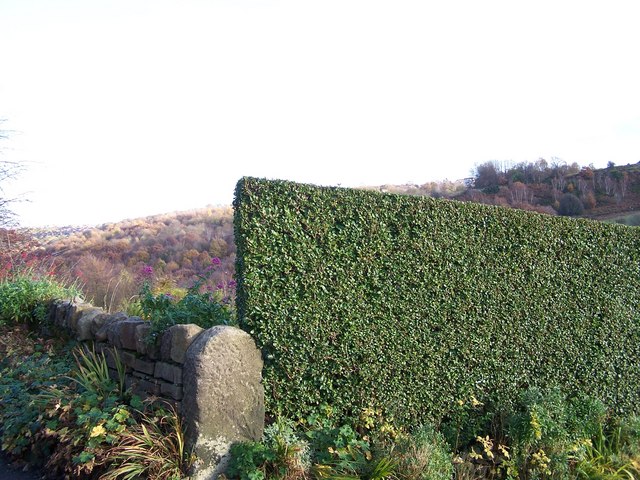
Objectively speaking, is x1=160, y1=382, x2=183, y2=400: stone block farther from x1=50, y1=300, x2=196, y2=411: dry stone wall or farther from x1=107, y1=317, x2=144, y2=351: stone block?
x1=107, y1=317, x2=144, y2=351: stone block

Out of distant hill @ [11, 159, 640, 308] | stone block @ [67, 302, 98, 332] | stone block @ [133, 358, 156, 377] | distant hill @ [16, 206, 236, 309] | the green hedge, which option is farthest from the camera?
distant hill @ [11, 159, 640, 308]

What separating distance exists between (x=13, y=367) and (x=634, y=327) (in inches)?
340

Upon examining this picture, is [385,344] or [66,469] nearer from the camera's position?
[66,469]

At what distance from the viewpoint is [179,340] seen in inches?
181

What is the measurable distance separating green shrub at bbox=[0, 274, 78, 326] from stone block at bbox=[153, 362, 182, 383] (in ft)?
12.7

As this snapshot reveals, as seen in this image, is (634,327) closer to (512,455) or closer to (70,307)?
(512,455)

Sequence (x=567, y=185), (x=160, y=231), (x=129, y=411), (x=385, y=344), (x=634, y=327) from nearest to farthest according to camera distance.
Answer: (x=129, y=411) < (x=385, y=344) < (x=634, y=327) < (x=567, y=185) < (x=160, y=231)

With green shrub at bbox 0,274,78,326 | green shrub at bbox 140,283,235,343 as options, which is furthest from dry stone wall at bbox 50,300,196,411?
green shrub at bbox 0,274,78,326

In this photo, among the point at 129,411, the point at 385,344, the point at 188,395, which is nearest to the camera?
the point at 188,395

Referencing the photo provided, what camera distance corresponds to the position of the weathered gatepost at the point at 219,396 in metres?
4.28

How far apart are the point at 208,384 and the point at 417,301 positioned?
2343mm

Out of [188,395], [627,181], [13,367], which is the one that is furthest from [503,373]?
[627,181]

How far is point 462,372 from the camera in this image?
5.78m

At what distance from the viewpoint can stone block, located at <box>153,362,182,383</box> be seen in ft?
15.0
